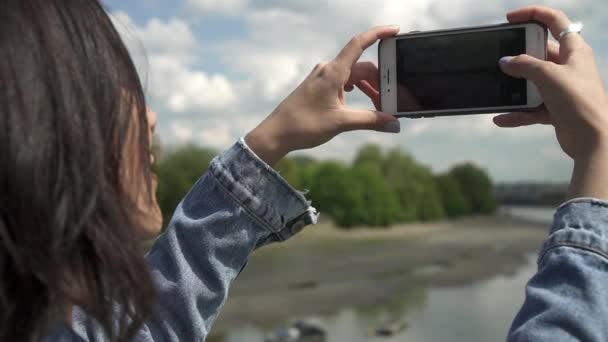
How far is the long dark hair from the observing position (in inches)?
26.8

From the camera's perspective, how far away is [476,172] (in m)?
56.8

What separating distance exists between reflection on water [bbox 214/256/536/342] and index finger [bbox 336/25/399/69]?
15586 millimetres

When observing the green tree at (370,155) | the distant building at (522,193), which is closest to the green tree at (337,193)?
the green tree at (370,155)

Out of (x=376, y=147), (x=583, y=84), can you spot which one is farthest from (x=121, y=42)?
(x=376, y=147)

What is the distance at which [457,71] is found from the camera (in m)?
1.15

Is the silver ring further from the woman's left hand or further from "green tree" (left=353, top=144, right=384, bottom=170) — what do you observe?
"green tree" (left=353, top=144, right=384, bottom=170)

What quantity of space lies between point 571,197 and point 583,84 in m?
0.13

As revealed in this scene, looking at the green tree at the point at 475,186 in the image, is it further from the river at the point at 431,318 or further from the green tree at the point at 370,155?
the river at the point at 431,318

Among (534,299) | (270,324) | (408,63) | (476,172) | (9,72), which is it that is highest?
(9,72)

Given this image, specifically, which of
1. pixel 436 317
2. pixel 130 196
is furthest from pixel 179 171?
pixel 130 196

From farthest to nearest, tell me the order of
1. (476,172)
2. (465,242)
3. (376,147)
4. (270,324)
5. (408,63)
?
1. (476,172)
2. (376,147)
3. (465,242)
4. (270,324)
5. (408,63)

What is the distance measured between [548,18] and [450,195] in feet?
175

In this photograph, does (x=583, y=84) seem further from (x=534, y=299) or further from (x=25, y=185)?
(x=25, y=185)

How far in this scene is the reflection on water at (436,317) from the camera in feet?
54.3
